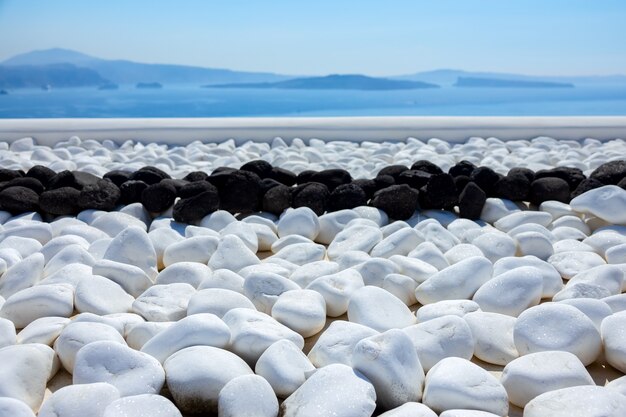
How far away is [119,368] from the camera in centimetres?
93

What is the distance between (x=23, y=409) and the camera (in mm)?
824

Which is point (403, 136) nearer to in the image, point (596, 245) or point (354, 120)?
point (354, 120)

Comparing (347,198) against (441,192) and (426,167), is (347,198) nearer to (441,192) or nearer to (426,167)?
(441,192)

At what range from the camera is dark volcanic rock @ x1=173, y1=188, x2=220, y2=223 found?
1.73 m

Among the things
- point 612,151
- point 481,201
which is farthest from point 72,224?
point 612,151

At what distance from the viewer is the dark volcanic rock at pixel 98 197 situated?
1832 millimetres

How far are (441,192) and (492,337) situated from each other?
2.61ft

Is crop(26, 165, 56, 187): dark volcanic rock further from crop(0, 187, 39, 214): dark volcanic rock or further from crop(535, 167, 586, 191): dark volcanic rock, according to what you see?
crop(535, 167, 586, 191): dark volcanic rock

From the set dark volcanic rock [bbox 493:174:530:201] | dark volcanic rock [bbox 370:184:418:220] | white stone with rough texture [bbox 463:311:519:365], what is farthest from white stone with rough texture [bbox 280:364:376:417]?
dark volcanic rock [bbox 493:174:530:201]

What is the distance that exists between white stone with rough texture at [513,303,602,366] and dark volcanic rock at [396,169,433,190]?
2.98 feet

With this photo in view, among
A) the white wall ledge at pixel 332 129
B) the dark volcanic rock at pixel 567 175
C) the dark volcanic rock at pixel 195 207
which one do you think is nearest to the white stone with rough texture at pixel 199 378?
the dark volcanic rock at pixel 195 207

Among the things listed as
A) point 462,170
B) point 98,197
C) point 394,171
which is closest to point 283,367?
point 98,197

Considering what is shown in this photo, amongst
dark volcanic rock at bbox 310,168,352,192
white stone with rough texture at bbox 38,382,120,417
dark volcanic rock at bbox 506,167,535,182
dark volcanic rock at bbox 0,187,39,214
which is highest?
dark volcanic rock at bbox 506,167,535,182

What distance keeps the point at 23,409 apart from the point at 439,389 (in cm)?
54
